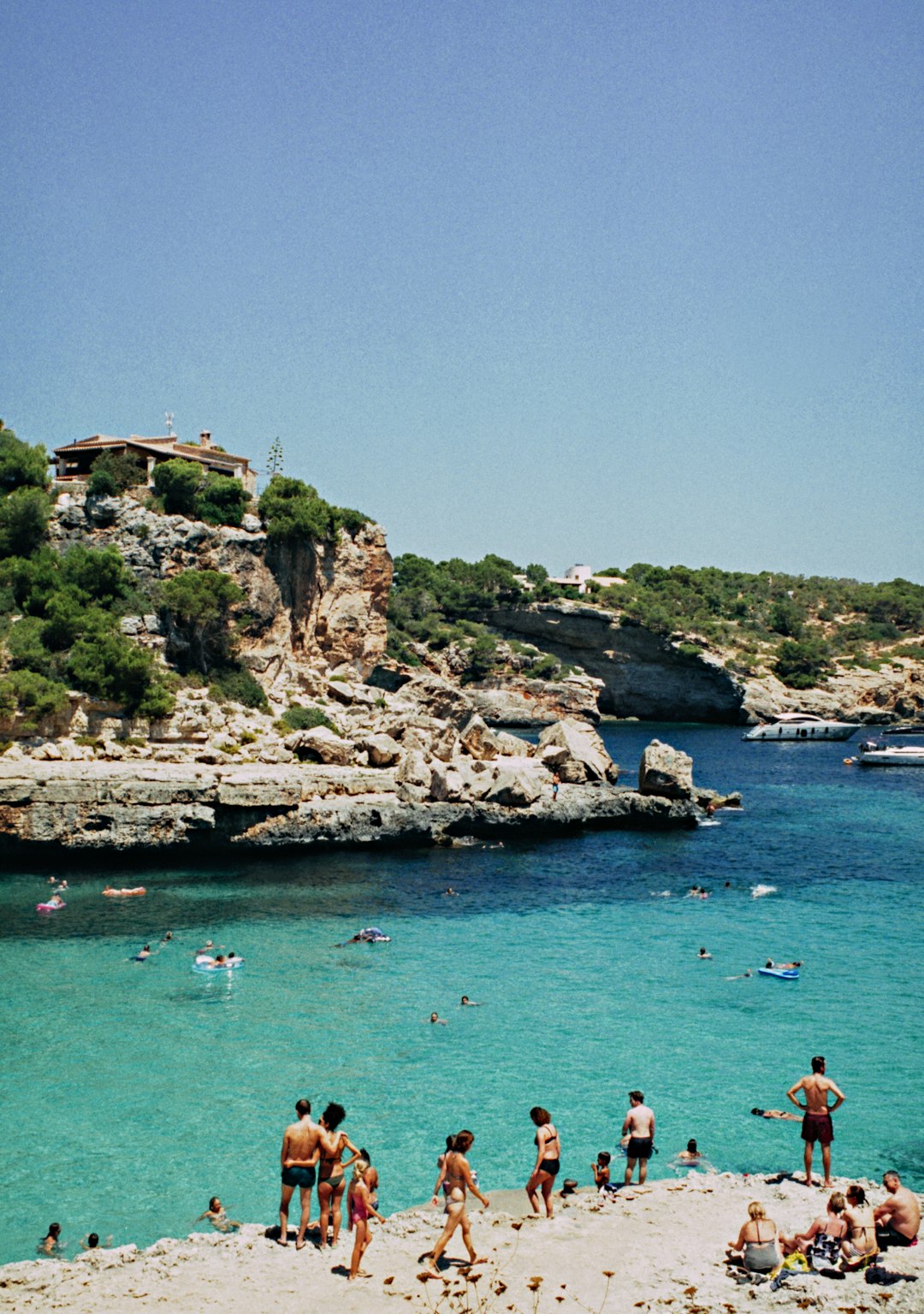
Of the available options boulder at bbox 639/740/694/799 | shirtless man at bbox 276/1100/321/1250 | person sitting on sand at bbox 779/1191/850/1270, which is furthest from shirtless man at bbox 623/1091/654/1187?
boulder at bbox 639/740/694/799

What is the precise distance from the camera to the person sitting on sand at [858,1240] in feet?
Result: 33.1

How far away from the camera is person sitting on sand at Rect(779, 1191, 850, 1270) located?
10.2m

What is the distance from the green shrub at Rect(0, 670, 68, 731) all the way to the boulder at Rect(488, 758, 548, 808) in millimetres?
16047

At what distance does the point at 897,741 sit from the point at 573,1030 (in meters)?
70.9

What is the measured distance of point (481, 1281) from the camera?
32.3ft

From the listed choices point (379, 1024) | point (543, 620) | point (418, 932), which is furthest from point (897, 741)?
point (379, 1024)

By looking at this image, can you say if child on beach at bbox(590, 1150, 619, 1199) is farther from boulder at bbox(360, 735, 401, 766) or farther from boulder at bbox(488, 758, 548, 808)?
boulder at bbox(360, 735, 401, 766)

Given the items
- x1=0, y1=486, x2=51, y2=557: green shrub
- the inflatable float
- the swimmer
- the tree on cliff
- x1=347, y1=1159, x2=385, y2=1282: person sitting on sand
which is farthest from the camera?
x1=0, y1=486, x2=51, y2=557: green shrub

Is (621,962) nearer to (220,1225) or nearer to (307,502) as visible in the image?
(220,1225)

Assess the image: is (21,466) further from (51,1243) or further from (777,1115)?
(777,1115)

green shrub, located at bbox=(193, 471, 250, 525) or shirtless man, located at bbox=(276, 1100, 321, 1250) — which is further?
green shrub, located at bbox=(193, 471, 250, 525)

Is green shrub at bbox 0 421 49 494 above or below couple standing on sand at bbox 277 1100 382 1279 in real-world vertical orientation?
above

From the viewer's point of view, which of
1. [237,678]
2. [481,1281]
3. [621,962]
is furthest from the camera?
[237,678]

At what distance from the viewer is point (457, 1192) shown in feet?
33.7
